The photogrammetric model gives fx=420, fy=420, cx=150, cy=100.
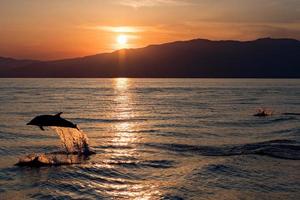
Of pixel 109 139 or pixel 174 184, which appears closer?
pixel 174 184

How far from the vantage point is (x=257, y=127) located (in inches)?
1623

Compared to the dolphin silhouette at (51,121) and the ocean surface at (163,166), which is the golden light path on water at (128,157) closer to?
the ocean surface at (163,166)

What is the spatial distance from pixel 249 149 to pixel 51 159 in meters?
12.8

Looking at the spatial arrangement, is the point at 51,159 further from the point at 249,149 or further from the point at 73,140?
the point at 249,149

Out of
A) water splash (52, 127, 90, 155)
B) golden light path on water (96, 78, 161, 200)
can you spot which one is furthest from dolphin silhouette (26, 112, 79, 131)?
golden light path on water (96, 78, 161, 200)

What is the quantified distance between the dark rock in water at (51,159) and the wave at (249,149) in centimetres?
639

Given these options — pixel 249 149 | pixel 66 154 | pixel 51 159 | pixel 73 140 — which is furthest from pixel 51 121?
pixel 249 149

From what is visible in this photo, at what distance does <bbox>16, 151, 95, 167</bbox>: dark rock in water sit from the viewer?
2275cm

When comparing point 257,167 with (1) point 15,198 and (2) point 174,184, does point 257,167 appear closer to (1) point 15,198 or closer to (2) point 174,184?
(2) point 174,184

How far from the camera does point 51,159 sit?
77.9 ft

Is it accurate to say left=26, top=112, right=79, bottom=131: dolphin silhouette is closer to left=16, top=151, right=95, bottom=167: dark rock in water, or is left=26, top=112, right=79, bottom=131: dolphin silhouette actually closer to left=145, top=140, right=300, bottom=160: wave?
left=16, top=151, right=95, bottom=167: dark rock in water

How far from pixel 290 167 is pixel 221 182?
200 inches

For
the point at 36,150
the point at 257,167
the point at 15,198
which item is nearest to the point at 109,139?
the point at 36,150

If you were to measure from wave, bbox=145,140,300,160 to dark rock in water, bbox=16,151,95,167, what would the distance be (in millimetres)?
6393
